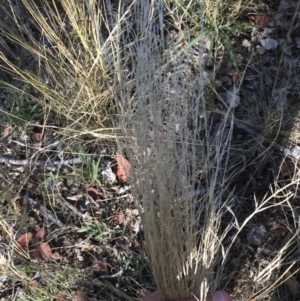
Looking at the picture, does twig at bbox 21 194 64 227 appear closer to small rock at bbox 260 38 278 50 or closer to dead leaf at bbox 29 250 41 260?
dead leaf at bbox 29 250 41 260

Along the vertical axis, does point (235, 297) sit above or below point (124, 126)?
below

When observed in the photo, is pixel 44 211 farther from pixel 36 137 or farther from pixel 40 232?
pixel 36 137

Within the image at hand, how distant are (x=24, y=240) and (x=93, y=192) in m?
0.35

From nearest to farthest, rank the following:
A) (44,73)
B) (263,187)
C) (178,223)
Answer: (178,223) < (263,187) < (44,73)

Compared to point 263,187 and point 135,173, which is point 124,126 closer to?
point 135,173

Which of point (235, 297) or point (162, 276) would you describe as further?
point (235, 297)

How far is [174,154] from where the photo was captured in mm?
1664

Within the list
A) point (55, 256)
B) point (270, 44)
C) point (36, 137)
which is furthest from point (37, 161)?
point (270, 44)

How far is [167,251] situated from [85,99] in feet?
2.58

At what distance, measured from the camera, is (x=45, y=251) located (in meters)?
2.09

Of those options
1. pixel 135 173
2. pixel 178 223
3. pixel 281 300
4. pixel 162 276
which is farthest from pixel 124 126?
pixel 281 300

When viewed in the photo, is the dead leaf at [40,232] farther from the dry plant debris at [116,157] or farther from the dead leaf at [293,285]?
the dead leaf at [293,285]

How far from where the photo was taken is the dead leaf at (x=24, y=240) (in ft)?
6.90

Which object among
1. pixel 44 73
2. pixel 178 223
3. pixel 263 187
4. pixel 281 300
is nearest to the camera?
pixel 178 223
